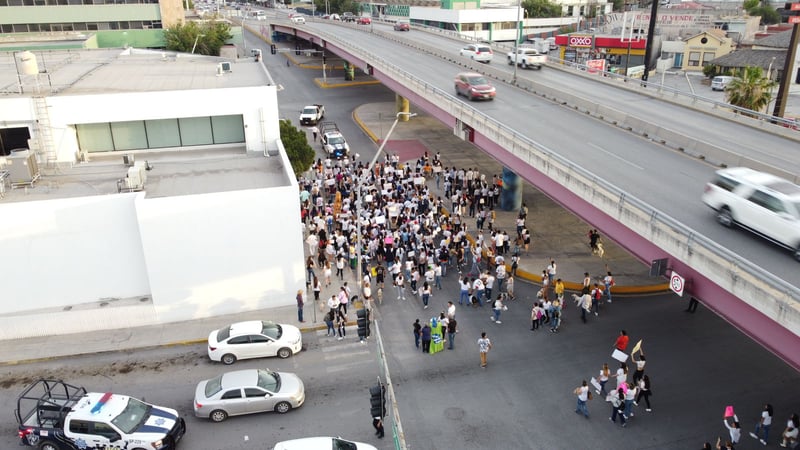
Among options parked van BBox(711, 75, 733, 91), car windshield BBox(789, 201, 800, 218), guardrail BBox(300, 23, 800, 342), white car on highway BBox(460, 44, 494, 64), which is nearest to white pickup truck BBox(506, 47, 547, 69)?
white car on highway BBox(460, 44, 494, 64)

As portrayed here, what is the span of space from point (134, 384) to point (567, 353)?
14278 millimetres

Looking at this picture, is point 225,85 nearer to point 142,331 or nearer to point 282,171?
point 282,171

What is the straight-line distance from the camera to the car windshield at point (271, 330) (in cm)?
2078

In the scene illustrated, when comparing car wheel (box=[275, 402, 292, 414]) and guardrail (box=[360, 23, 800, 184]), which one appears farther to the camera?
guardrail (box=[360, 23, 800, 184])

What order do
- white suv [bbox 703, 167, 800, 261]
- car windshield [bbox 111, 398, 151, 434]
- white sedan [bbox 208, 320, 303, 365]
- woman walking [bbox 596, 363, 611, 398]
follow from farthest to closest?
white sedan [bbox 208, 320, 303, 365] < woman walking [bbox 596, 363, 611, 398] < car windshield [bbox 111, 398, 151, 434] < white suv [bbox 703, 167, 800, 261]

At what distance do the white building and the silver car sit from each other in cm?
588

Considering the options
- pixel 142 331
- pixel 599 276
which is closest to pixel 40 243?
pixel 142 331

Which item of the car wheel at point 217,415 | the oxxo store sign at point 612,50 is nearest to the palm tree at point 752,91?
the car wheel at point 217,415

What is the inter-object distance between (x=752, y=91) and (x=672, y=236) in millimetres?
25239

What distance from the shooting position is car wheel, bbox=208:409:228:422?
17703 millimetres

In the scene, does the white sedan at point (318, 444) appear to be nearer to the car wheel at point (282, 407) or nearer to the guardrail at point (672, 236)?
the car wheel at point (282, 407)

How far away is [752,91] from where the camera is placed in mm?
36375

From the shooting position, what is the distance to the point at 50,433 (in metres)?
16.3

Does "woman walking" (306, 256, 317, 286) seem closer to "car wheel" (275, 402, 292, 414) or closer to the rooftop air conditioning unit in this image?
"car wheel" (275, 402, 292, 414)
